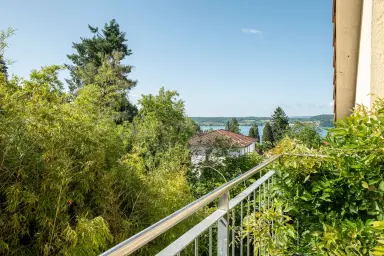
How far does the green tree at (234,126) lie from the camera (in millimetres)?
20803

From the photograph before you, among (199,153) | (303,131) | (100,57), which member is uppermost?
(100,57)

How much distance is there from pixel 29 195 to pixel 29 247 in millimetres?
860

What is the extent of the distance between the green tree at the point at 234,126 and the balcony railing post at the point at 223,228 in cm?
1971

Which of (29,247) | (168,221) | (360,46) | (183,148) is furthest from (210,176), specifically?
(168,221)

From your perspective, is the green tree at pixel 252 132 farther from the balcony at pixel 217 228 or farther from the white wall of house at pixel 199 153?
the balcony at pixel 217 228

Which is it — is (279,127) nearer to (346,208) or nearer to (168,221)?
(346,208)

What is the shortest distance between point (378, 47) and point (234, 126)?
63.6ft

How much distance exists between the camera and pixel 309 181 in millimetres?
2057

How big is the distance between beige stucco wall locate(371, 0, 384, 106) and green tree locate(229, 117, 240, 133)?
18619 mm

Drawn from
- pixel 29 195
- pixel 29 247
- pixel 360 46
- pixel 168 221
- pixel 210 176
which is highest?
pixel 360 46

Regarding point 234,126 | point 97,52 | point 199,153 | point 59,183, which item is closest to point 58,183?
point 59,183

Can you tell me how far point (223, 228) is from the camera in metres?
1.17

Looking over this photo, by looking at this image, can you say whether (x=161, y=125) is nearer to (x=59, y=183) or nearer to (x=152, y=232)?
(x=59, y=183)

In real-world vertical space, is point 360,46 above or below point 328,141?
above
